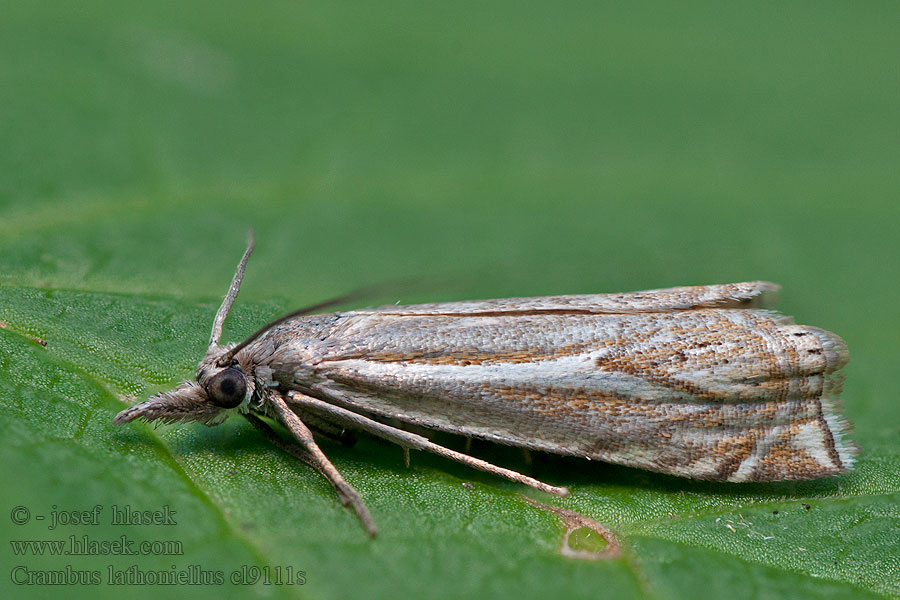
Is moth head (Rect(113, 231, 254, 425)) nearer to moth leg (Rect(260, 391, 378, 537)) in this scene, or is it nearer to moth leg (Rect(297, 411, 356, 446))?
moth leg (Rect(260, 391, 378, 537))

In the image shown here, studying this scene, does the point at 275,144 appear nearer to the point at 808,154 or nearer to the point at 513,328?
the point at 513,328

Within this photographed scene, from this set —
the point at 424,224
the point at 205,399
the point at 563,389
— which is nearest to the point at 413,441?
the point at 563,389

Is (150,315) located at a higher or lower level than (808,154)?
lower

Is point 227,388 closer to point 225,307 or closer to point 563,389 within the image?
point 225,307

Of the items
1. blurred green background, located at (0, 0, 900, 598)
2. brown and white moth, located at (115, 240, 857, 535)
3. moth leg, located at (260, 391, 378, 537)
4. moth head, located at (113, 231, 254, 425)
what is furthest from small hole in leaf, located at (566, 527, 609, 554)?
moth head, located at (113, 231, 254, 425)

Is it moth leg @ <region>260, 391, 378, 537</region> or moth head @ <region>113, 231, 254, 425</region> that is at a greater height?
moth head @ <region>113, 231, 254, 425</region>

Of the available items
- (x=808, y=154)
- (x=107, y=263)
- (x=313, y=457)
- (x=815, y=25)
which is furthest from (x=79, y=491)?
(x=815, y=25)

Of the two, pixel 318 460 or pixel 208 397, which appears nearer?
pixel 318 460
